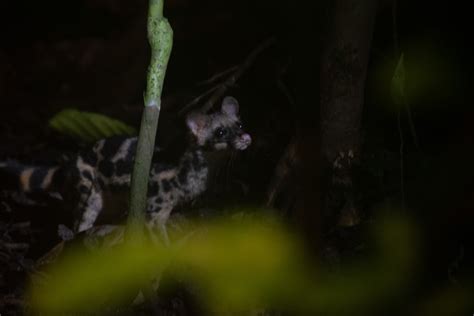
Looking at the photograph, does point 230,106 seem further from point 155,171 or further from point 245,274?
point 245,274

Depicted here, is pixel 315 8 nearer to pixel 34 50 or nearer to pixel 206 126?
pixel 206 126

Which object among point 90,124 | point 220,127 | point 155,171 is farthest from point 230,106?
point 90,124

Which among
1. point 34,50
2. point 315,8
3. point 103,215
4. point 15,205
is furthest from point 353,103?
point 34,50

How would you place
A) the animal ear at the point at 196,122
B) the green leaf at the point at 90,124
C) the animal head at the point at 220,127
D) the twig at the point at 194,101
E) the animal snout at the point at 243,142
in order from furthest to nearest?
1. the green leaf at the point at 90,124
2. the twig at the point at 194,101
3. the animal ear at the point at 196,122
4. the animal head at the point at 220,127
5. the animal snout at the point at 243,142

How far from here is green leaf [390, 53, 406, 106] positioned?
3211 mm

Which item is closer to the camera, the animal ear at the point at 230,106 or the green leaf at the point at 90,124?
the animal ear at the point at 230,106

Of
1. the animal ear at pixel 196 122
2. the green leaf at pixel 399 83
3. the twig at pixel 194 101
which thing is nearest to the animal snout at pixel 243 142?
the animal ear at pixel 196 122

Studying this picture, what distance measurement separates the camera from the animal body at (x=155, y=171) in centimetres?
412

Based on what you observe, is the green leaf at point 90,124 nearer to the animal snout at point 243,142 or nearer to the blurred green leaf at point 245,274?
the animal snout at point 243,142

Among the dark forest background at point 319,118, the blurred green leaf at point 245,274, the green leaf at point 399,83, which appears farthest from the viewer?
the green leaf at point 399,83

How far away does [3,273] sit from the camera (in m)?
3.33

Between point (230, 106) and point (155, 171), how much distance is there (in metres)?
0.84

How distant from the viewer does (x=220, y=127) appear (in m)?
4.12

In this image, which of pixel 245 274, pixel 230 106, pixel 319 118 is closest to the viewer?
pixel 245 274
